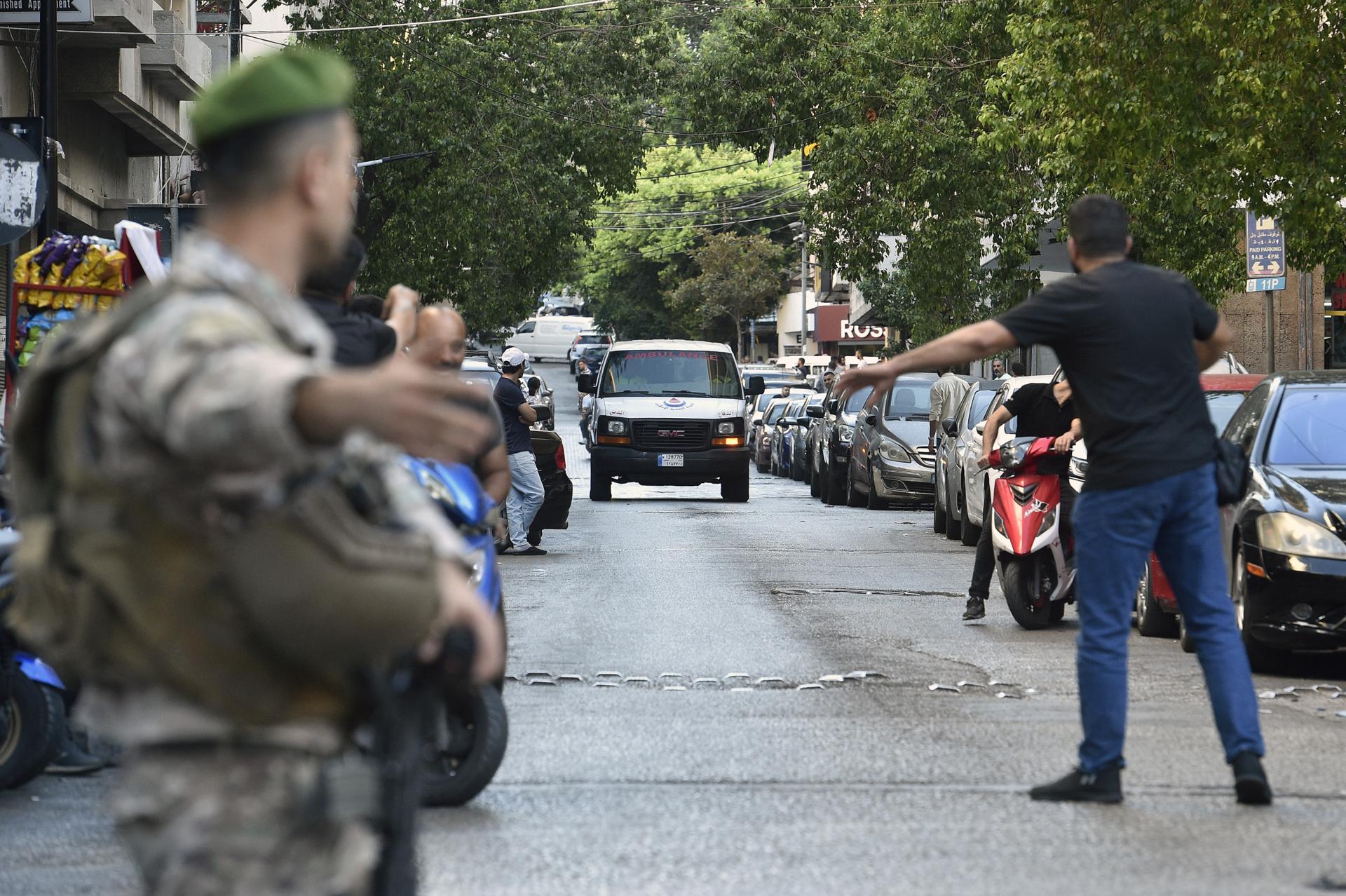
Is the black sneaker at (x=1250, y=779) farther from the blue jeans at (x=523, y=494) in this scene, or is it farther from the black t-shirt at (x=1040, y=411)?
the blue jeans at (x=523, y=494)

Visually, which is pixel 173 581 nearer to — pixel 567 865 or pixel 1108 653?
pixel 567 865

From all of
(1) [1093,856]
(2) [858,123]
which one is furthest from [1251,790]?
(2) [858,123]

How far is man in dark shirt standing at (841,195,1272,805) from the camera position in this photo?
6.68m

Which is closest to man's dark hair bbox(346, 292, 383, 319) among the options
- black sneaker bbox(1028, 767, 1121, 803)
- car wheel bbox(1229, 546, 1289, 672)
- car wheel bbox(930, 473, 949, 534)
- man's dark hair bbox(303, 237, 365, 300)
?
man's dark hair bbox(303, 237, 365, 300)

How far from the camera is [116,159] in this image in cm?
3322

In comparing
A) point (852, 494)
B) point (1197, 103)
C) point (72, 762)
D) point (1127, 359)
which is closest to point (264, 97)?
point (1127, 359)

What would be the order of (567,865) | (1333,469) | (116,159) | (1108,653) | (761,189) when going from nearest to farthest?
1. (567,865)
2. (1108,653)
3. (1333,469)
4. (116,159)
5. (761,189)

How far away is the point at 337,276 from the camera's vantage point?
6781 mm

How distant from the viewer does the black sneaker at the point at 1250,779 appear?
22.0 feet

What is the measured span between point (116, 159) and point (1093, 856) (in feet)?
97.3

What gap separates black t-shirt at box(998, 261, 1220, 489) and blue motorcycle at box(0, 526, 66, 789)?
11.5 ft

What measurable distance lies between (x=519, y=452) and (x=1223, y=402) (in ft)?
21.6

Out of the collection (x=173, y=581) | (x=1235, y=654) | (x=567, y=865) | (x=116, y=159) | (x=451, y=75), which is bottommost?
(x=567, y=865)

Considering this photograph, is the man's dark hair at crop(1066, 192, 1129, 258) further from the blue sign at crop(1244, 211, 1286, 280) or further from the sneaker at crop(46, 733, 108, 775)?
the blue sign at crop(1244, 211, 1286, 280)
